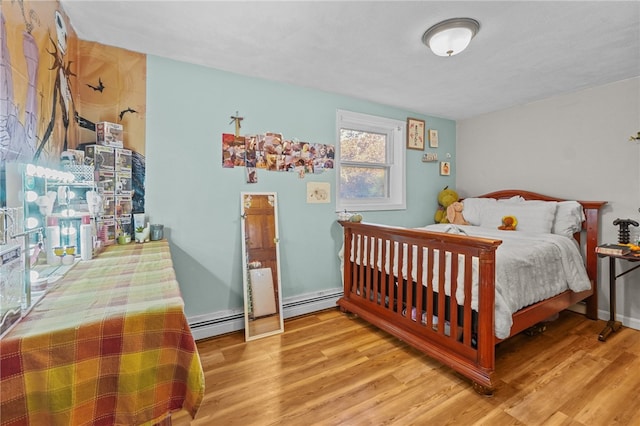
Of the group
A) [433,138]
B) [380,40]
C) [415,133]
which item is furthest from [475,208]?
[380,40]

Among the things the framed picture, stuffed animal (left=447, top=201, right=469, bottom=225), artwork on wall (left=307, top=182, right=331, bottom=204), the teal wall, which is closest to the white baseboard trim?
the teal wall

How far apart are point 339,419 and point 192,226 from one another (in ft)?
5.45

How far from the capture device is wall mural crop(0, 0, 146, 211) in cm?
104

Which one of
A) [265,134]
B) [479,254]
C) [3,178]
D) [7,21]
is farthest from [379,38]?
[3,178]

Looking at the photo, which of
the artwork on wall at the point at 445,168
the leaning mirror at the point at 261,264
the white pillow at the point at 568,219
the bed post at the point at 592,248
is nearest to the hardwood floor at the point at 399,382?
the leaning mirror at the point at 261,264

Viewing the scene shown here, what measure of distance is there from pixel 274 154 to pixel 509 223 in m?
2.41

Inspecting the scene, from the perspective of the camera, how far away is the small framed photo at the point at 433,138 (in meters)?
3.59

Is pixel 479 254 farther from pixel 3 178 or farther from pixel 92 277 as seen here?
pixel 3 178

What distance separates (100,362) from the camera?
28.5 inches

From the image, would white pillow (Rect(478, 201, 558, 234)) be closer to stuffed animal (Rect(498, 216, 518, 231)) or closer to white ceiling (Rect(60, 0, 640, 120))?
stuffed animal (Rect(498, 216, 518, 231))

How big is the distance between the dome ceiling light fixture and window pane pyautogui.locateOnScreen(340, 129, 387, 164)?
4.51 feet

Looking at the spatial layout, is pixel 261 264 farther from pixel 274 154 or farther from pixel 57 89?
pixel 57 89

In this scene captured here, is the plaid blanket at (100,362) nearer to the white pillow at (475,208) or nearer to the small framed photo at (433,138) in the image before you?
the white pillow at (475,208)

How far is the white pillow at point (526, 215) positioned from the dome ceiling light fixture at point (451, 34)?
6.09 feet
